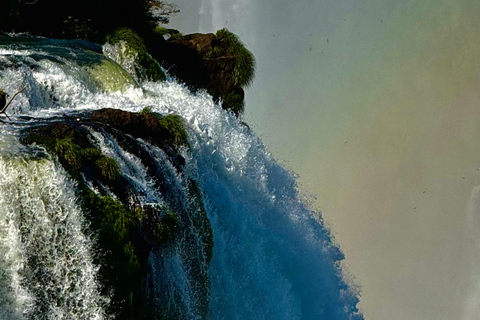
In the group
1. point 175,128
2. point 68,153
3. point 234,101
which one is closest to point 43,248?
point 68,153

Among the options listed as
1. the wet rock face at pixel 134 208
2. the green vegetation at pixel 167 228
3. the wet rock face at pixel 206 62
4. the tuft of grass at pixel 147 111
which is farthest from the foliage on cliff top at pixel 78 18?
the green vegetation at pixel 167 228

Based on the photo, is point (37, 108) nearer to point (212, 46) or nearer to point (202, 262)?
point (202, 262)

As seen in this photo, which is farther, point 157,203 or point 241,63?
point 241,63

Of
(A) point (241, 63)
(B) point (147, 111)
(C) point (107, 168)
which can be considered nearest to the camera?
(C) point (107, 168)

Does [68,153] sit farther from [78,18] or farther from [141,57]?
[78,18]

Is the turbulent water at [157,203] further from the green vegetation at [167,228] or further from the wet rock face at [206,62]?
the wet rock face at [206,62]
